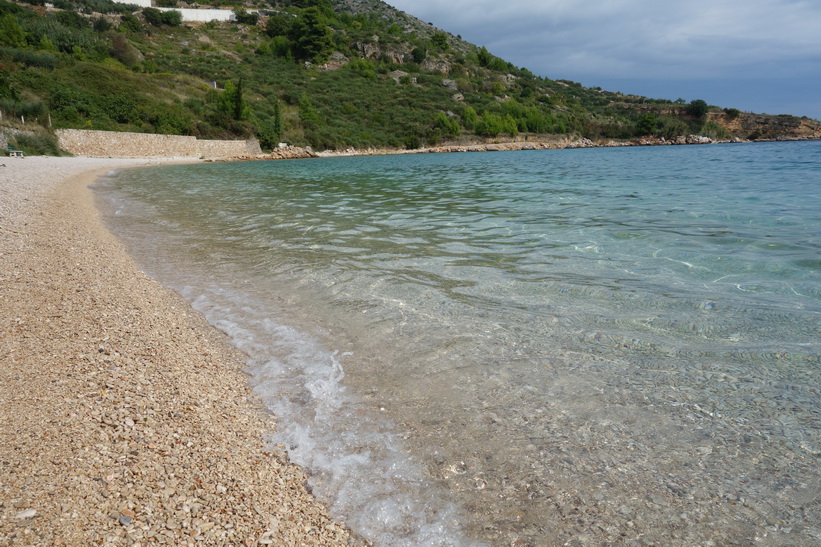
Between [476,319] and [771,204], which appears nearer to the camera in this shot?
[476,319]

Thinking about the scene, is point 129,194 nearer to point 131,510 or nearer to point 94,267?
point 94,267

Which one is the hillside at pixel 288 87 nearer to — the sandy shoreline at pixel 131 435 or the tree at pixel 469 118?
the tree at pixel 469 118

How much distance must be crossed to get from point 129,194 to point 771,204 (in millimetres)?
16912

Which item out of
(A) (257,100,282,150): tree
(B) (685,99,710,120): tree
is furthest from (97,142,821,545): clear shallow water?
(B) (685,99,710,120): tree

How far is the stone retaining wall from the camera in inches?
1361

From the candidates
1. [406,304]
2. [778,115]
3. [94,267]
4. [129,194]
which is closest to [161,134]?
[129,194]

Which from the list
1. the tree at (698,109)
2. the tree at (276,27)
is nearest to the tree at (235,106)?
the tree at (276,27)

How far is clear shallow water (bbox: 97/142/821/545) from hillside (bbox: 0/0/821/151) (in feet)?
108

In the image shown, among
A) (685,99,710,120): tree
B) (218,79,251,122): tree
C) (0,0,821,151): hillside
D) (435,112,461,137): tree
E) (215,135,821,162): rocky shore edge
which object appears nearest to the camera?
(0,0,821,151): hillside

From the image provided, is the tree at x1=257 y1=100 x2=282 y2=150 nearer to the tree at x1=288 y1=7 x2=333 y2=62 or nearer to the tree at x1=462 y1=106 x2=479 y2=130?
the tree at x1=462 y1=106 x2=479 y2=130

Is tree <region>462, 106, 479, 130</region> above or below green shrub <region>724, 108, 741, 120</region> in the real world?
below

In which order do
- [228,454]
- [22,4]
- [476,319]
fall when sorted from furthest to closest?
[22,4] → [476,319] → [228,454]

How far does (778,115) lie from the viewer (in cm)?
8925

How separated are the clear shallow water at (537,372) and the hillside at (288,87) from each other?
3287 cm
